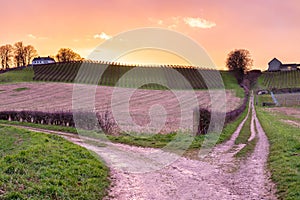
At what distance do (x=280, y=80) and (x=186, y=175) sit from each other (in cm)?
10440

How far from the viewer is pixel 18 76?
3386 inches

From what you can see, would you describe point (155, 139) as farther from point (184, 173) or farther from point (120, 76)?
point (120, 76)

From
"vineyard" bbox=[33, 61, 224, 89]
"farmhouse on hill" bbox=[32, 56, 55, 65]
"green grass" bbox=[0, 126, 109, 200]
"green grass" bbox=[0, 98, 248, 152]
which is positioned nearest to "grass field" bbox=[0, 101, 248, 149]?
"green grass" bbox=[0, 98, 248, 152]

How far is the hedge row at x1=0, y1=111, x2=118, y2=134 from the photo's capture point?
24.5 meters

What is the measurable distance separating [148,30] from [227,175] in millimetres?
8268

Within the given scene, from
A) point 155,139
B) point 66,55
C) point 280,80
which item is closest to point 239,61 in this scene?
point 280,80

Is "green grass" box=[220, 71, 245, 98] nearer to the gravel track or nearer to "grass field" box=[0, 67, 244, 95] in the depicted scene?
"grass field" box=[0, 67, 244, 95]

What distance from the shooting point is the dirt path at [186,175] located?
10172 mm

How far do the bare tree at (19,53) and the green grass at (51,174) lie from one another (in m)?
119

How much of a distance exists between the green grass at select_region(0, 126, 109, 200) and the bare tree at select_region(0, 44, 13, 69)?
117 m

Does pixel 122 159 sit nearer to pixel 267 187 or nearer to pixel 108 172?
pixel 108 172

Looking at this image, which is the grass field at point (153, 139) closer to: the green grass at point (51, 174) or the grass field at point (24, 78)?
the green grass at point (51, 174)

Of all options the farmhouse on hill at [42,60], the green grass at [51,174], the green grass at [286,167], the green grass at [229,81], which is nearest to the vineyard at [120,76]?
the green grass at [229,81]

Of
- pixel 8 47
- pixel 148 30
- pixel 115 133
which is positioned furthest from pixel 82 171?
pixel 8 47
